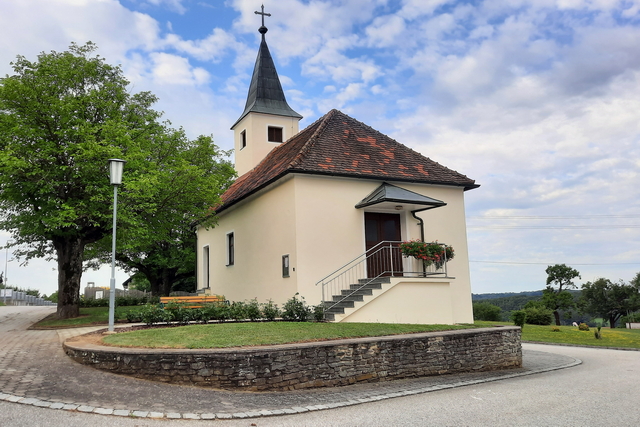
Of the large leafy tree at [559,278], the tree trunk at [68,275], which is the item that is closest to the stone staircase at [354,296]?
the tree trunk at [68,275]

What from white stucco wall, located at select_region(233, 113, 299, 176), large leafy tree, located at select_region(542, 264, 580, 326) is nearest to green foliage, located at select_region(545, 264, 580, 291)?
large leafy tree, located at select_region(542, 264, 580, 326)

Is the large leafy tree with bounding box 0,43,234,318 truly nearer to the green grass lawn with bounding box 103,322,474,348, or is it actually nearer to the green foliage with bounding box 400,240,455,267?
the green grass lawn with bounding box 103,322,474,348

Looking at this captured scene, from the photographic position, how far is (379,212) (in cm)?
1777

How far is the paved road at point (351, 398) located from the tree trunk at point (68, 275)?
342 inches

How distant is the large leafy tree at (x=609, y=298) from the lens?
67250 millimetres

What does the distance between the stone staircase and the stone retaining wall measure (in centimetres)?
358

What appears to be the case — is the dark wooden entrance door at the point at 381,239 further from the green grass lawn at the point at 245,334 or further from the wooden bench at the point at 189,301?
the wooden bench at the point at 189,301

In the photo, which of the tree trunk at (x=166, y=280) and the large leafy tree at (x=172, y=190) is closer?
the large leafy tree at (x=172, y=190)

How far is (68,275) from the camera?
62.4 ft

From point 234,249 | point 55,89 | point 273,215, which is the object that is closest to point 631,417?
point 273,215

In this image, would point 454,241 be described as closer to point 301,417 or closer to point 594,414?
point 594,414

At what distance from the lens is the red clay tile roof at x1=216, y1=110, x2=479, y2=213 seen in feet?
54.8

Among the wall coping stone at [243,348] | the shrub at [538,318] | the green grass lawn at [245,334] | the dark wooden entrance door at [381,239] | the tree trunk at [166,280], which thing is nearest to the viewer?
the wall coping stone at [243,348]

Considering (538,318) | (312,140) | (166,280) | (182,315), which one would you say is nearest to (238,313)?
(182,315)
